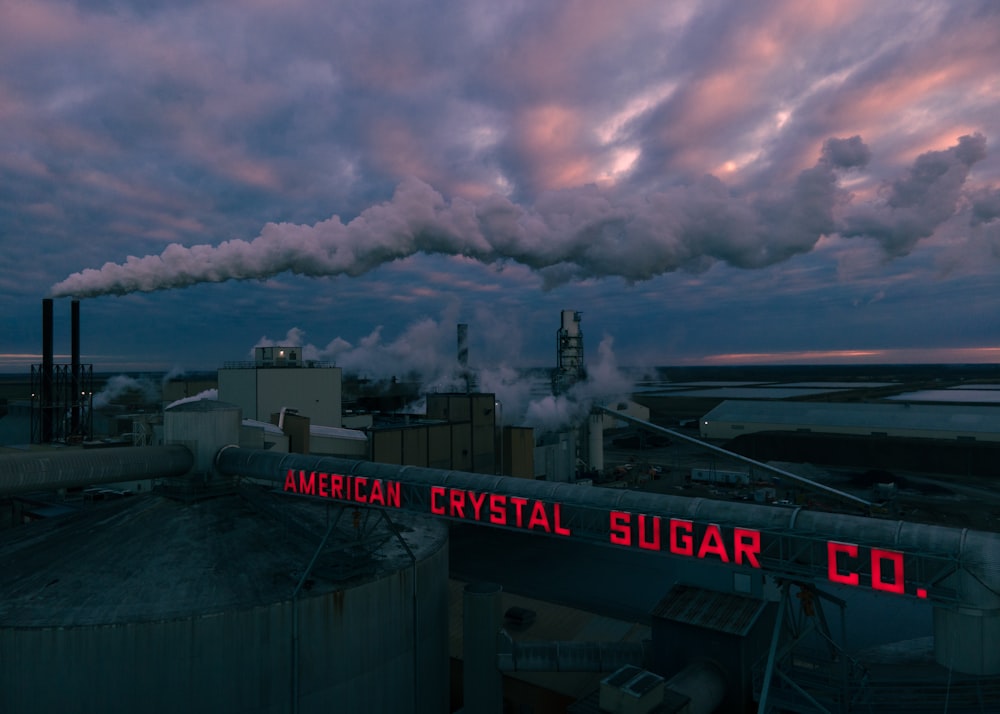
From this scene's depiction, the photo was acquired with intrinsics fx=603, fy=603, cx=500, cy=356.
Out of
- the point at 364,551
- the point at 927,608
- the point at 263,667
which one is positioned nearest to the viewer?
the point at 263,667

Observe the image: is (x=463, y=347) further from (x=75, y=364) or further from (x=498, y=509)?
(x=498, y=509)

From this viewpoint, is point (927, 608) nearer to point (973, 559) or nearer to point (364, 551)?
point (973, 559)

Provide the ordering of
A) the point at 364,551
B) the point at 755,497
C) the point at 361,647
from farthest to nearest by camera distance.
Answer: the point at 755,497, the point at 364,551, the point at 361,647

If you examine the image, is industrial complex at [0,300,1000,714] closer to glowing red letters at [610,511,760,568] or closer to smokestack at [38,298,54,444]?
glowing red letters at [610,511,760,568]

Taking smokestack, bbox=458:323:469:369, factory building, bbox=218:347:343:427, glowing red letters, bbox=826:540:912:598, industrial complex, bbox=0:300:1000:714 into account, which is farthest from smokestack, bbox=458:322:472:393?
glowing red letters, bbox=826:540:912:598

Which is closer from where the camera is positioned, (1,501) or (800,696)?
(800,696)

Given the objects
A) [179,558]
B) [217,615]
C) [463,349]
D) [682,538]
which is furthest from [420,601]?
[463,349]

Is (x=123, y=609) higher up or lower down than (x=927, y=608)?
higher up

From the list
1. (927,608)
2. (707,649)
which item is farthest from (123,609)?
(927,608)
